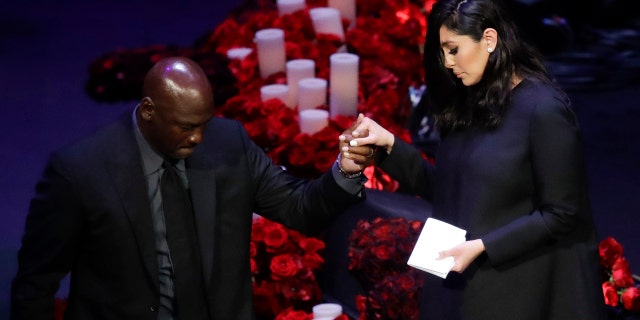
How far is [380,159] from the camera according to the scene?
10.5ft

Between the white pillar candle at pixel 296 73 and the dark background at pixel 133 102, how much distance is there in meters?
1.21

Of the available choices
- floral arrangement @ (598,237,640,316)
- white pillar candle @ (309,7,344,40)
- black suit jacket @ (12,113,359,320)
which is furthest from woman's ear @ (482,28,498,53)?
white pillar candle @ (309,7,344,40)

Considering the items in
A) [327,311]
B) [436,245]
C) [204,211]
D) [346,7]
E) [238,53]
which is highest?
[204,211]

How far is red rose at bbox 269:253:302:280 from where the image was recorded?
417cm

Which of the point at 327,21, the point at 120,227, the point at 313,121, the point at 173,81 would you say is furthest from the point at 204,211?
the point at 327,21

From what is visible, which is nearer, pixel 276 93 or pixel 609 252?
pixel 609 252

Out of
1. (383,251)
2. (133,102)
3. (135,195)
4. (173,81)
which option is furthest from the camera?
(133,102)

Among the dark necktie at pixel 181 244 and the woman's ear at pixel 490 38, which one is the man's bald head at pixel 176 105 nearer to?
the dark necktie at pixel 181 244

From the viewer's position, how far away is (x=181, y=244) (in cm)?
286

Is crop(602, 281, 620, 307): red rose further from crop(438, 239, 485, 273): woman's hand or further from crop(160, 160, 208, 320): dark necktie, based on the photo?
crop(160, 160, 208, 320): dark necktie

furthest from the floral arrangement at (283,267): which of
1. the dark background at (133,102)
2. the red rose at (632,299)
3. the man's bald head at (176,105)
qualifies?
the man's bald head at (176,105)

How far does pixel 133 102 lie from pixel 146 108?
10.2 feet

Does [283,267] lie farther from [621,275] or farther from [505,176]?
[505,176]

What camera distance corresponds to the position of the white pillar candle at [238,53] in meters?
5.35
